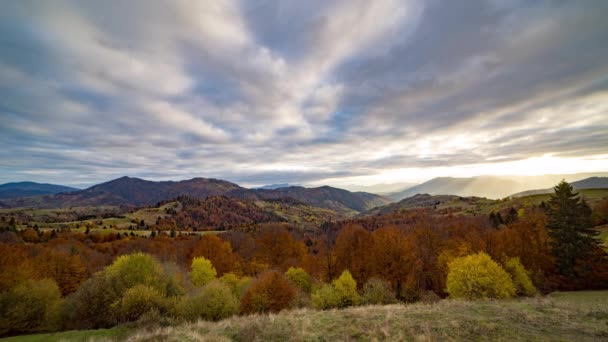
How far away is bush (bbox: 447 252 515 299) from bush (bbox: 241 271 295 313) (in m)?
24.3

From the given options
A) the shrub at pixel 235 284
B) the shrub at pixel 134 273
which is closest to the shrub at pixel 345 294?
the shrub at pixel 235 284

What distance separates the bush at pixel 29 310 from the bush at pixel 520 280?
68.5 meters

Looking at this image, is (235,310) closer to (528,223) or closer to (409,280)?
(409,280)

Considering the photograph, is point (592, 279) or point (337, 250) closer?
point (592, 279)

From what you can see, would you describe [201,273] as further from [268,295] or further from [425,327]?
[425,327]

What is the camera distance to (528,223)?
202 feet

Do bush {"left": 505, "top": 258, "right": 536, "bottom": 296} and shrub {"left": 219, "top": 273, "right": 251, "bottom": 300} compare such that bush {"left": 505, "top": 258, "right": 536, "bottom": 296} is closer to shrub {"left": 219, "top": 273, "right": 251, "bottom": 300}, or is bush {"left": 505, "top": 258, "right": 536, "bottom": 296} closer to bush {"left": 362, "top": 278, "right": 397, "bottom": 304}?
bush {"left": 362, "top": 278, "right": 397, "bottom": 304}

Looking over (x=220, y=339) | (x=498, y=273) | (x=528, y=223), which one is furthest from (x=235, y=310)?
(x=528, y=223)

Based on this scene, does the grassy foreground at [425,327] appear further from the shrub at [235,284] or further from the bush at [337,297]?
the shrub at [235,284]

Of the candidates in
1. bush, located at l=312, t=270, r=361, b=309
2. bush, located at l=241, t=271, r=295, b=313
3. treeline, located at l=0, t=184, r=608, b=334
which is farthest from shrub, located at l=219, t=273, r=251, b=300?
bush, located at l=312, t=270, r=361, b=309

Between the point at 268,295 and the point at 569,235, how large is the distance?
5141 centimetres

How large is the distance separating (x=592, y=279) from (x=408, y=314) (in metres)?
46.3

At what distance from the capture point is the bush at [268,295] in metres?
38.1

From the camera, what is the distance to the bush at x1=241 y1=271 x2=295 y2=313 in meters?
38.1
